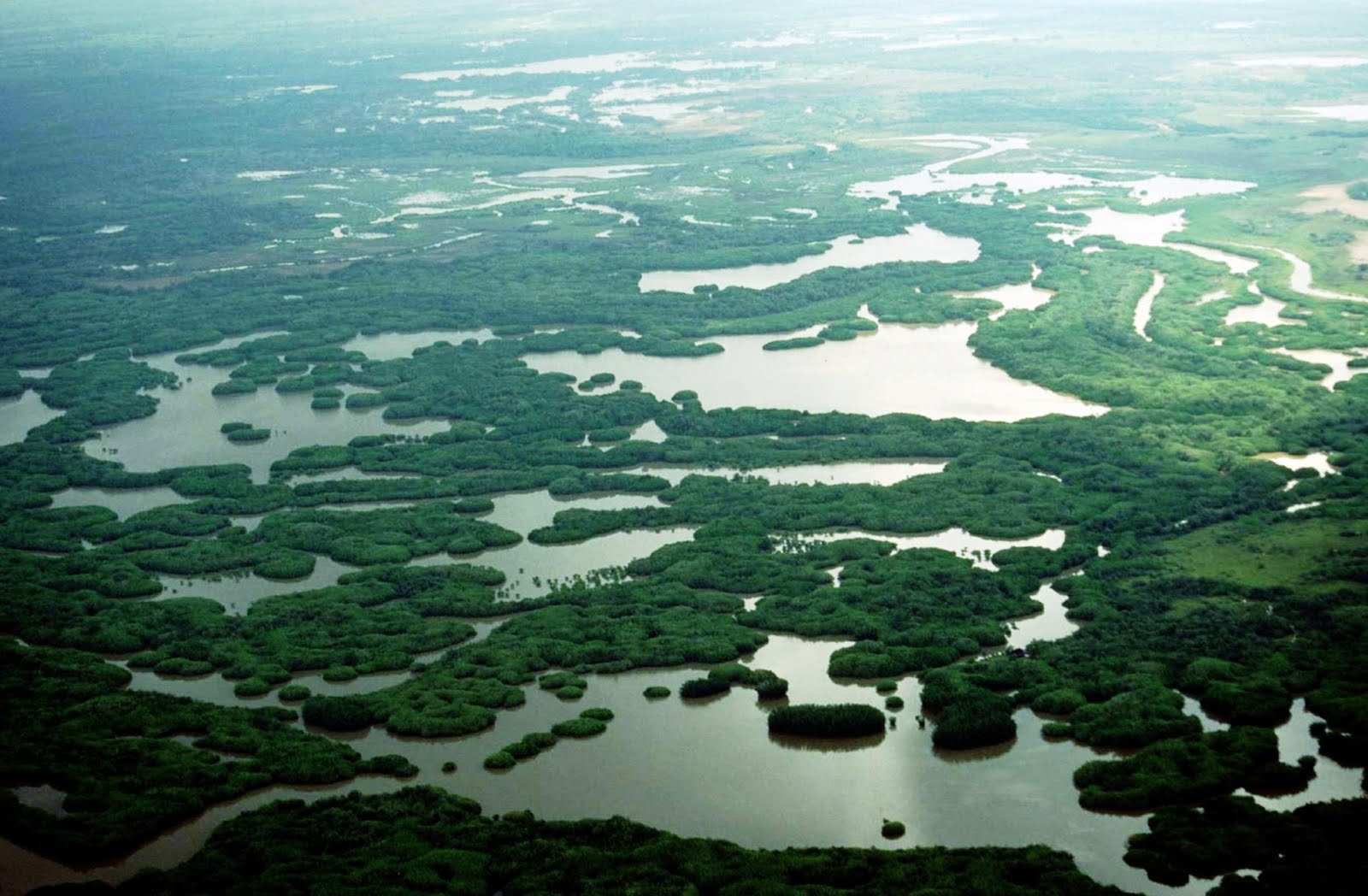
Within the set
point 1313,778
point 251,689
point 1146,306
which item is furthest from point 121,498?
point 1146,306

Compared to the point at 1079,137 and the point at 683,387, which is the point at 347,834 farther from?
the point at 1079,137

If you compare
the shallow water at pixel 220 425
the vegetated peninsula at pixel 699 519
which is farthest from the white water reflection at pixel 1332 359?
the shallow water at pixel 220 425

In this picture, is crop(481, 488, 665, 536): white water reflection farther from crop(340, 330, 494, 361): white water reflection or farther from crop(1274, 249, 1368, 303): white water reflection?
crop(1274, 249, 1368, 303): white water reflection

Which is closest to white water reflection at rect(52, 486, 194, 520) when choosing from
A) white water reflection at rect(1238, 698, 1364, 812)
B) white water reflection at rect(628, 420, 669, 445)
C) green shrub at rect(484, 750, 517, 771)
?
white water reflection at rect(628, 420, 669, 445)

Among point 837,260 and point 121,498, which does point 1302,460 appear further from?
point 121,498

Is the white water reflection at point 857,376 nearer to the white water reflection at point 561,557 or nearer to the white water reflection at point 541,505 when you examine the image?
the white water reflection at point 541,505
